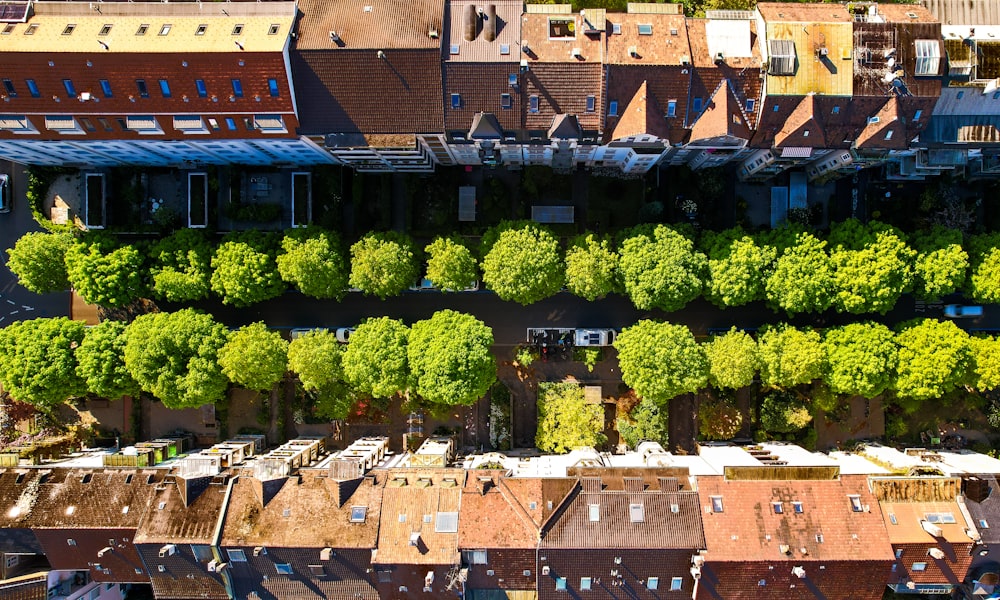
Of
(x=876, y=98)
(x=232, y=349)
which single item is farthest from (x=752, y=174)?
(x=232, y=349)

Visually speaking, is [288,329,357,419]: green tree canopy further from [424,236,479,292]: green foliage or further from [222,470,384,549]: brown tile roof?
[424,236,479,292]: green foliage

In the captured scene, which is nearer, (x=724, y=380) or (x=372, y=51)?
(x=372, y=51)

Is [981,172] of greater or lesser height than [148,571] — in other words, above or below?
above

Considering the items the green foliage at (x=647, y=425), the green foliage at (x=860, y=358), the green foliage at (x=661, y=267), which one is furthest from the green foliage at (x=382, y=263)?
the green foliage at (x=860, y=358)

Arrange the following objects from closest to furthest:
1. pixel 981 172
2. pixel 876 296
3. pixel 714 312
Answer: pixel 876 296, pixel 981 172, pixel 714 312

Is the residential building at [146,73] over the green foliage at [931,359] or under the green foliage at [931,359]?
over

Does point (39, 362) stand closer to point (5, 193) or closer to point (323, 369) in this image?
point (5, 193)

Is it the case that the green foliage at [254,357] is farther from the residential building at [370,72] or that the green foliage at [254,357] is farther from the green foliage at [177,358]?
the residential building at [370,72]

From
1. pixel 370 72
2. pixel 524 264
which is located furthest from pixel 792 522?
pixel 370 72

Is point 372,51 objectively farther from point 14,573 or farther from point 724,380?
point 14,573
